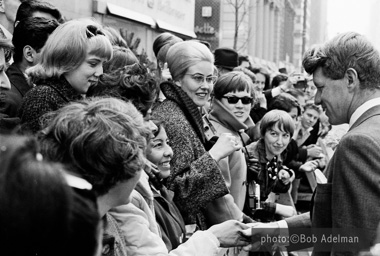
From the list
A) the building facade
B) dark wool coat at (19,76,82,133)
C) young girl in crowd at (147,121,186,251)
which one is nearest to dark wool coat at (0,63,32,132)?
dark wool coat at (19,76,82,133)

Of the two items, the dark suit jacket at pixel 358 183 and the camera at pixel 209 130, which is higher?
the dark suit jacket at pixel 358 183

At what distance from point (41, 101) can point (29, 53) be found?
2.83 ft

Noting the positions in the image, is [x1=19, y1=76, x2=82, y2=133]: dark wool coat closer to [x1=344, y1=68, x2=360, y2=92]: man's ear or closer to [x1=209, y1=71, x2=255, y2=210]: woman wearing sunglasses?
[x1=344, y1=68, x2=360, y2=92]: man's ear

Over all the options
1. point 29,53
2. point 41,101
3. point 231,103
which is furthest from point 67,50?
point 231,103

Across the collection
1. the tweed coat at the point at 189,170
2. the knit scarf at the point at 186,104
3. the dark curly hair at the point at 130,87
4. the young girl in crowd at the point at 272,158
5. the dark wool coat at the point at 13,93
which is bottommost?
the young girl in crowd at the point at 272,158

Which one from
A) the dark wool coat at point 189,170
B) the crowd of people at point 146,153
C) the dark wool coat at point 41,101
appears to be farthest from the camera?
the dark wool coat at point 189,170

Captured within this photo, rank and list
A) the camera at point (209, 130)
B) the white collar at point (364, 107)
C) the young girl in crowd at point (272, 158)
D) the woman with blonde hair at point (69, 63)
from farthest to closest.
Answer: the young girl in crowd at point (272, 158), the camera at point (209, 130), the woman with blonde hair at point (69, 63), the white collar at point (364, 107)

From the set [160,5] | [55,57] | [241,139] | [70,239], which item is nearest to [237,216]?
[241,139]

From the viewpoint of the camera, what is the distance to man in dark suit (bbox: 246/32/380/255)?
235cm

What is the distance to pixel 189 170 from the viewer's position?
3.41 meters

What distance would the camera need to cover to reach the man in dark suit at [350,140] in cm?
235

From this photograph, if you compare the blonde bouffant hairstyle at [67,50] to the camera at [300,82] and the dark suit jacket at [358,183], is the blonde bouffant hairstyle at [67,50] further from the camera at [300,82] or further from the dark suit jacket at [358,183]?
the camera at [300,82]

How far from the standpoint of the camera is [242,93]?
480 cm

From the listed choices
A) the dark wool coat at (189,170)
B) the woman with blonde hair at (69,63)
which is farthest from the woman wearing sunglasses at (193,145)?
the woman with blonde hair at (69,63)
